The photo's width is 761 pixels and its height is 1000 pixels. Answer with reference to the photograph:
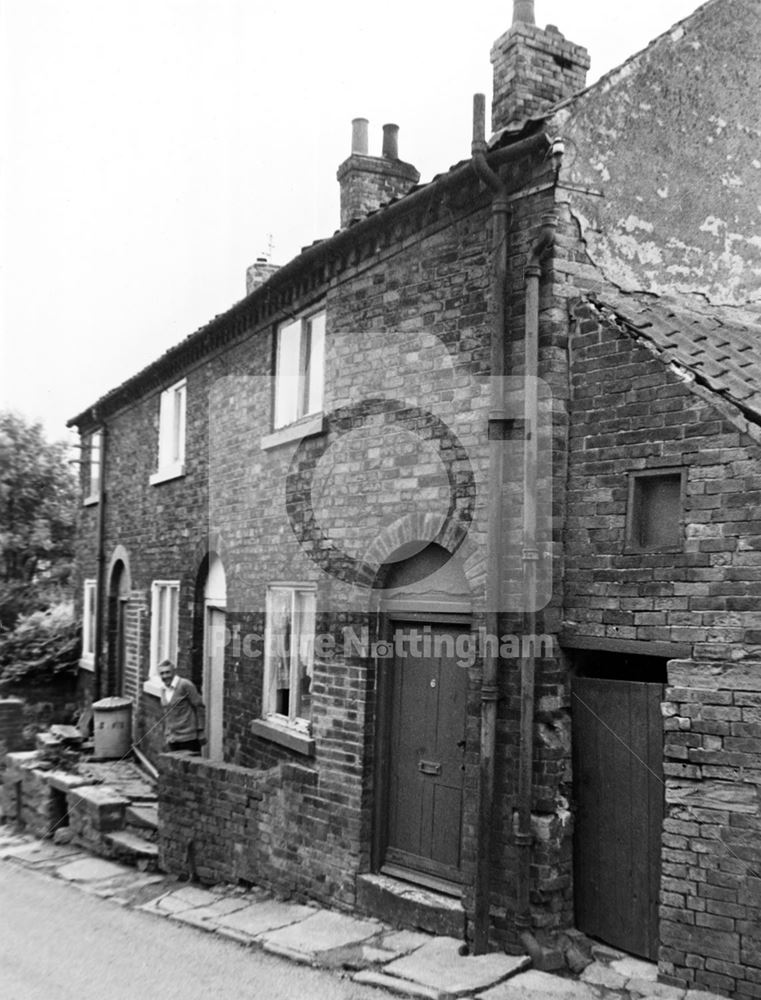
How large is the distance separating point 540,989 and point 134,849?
5.75 metres

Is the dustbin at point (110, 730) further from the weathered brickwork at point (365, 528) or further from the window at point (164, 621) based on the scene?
the weathered brickwork at point (365, 528)

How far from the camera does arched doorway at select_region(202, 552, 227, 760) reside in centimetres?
1180

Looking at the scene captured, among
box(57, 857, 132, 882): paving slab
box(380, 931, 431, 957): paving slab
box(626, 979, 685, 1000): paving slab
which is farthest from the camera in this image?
box(57, 857, 132, 882): paving slab

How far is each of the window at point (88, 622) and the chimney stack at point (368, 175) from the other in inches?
407

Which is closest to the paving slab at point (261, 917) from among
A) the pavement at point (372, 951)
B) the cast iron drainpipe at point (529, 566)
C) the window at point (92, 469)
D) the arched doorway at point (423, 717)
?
the pavement at point (372, 951)

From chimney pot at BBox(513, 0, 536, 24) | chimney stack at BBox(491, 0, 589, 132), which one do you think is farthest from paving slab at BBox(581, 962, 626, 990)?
chimney pot at BBox(513, 0, 536, 24)

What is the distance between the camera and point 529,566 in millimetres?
6590

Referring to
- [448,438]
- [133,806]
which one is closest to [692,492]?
[448,438]

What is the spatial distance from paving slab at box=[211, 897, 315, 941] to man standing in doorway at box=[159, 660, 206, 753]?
3068mm

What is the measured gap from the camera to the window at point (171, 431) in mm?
13539

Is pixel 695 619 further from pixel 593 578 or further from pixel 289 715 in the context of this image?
pixel 289 715

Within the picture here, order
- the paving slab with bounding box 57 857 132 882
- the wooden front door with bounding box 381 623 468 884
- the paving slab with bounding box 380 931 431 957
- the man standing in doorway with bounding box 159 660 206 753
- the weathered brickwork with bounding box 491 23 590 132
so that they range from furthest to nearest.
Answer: the man standing in doorway with bounding box 159 660 206 753, the paving slab with bounding box 57 857 132 882, the weathered brickwork with bounding box 491 23 590 132, the wooden front door with bounding box 381 623 468 884, the paving slab with bounding box 380 931 431 957

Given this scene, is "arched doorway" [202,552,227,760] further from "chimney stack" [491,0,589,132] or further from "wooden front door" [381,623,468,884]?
"chimney stack" [491,0,589,132]

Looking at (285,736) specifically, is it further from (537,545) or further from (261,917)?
(537,545)
